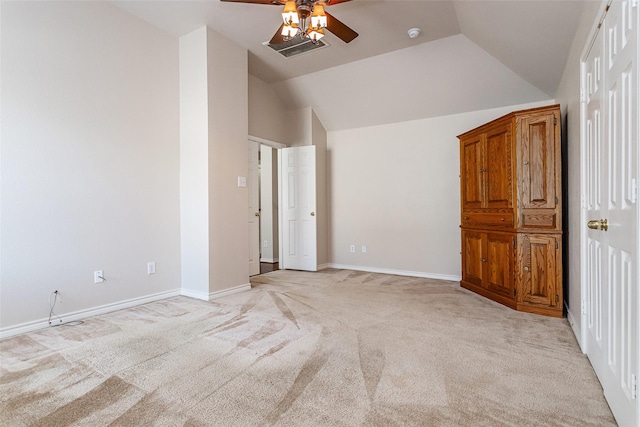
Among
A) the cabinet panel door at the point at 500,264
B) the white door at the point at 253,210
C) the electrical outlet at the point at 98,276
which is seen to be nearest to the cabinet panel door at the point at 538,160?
the cabinet panel door at the point at 500,264

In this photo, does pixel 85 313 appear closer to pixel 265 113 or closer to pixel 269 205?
pixel 265 113

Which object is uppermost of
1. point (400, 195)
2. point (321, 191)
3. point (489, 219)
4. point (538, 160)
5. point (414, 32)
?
point (414, 32)

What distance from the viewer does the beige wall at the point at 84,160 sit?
250cm

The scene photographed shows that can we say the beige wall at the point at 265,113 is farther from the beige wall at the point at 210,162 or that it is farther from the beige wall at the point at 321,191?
the beige wall at the point at 210,162

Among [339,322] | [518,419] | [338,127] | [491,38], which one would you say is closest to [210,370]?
[339,322]

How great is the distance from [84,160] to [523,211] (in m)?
4.07

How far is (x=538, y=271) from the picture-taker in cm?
294

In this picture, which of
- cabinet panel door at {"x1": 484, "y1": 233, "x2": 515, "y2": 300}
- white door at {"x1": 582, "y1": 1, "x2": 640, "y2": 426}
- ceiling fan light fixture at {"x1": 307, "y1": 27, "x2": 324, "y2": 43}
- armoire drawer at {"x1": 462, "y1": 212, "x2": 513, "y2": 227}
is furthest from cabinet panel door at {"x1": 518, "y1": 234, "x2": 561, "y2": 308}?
ceiling fan light fixture at {"x1": 307, "y1": 27, "x2": 324, "y2": 43}

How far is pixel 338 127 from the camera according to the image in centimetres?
536

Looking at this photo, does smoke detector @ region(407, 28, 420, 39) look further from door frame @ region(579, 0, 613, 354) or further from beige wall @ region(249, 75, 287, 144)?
beige wall @ region(249, 75, 287, 144)

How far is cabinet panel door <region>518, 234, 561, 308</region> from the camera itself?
287cm

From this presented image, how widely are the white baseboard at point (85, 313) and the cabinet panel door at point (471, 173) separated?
3.57 metres

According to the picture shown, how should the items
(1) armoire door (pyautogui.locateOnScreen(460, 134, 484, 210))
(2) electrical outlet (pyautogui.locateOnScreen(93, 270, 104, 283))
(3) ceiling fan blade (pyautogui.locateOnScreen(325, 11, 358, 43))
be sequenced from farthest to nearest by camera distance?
1. (1) armoire door (pyautogui.locateOnScreen(460, 134, 484, 210))
2. (2) electrical outlet (pyautogui.locateOnScreen(93, 270, 104, 283))
3. (3) ceiling fan blade (pyautogui.locateOnScreen(325, 11, 358, 43))

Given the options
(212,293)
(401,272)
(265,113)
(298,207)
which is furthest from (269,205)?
(212,293)
